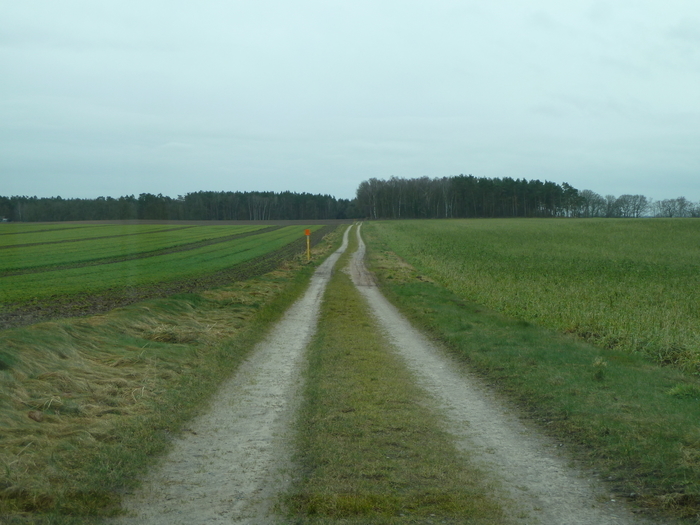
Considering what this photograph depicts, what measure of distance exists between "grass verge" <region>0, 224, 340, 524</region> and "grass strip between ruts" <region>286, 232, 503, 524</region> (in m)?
1.82

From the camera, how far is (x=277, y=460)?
6.40m

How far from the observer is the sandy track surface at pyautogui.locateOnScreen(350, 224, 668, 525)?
5.13 metres

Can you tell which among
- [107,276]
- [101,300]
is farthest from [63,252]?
[101,300]

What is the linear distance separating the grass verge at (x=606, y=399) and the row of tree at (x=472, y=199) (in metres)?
143

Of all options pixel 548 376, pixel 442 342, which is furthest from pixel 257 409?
pixel 442 342

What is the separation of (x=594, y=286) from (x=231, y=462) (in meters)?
21.4

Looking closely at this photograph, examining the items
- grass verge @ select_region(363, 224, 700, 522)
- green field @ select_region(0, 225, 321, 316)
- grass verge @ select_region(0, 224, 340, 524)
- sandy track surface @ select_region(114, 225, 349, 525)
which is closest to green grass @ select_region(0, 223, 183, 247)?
green field @ select_region(0, 225, 321, 316)

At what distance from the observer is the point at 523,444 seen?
6.97m

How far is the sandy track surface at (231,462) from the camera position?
5148 mm

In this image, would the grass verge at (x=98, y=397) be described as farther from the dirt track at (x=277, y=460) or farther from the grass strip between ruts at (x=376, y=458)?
the grass strip between ruts at (x=376, y=458)

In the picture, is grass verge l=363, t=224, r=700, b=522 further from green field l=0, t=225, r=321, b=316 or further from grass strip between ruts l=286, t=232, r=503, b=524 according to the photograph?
green field l=0, t=225, r=321, b=316

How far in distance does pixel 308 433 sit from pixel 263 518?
2256 millimetres

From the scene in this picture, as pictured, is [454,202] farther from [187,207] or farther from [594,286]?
[594,286]

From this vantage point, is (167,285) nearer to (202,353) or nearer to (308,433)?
(202,353)
